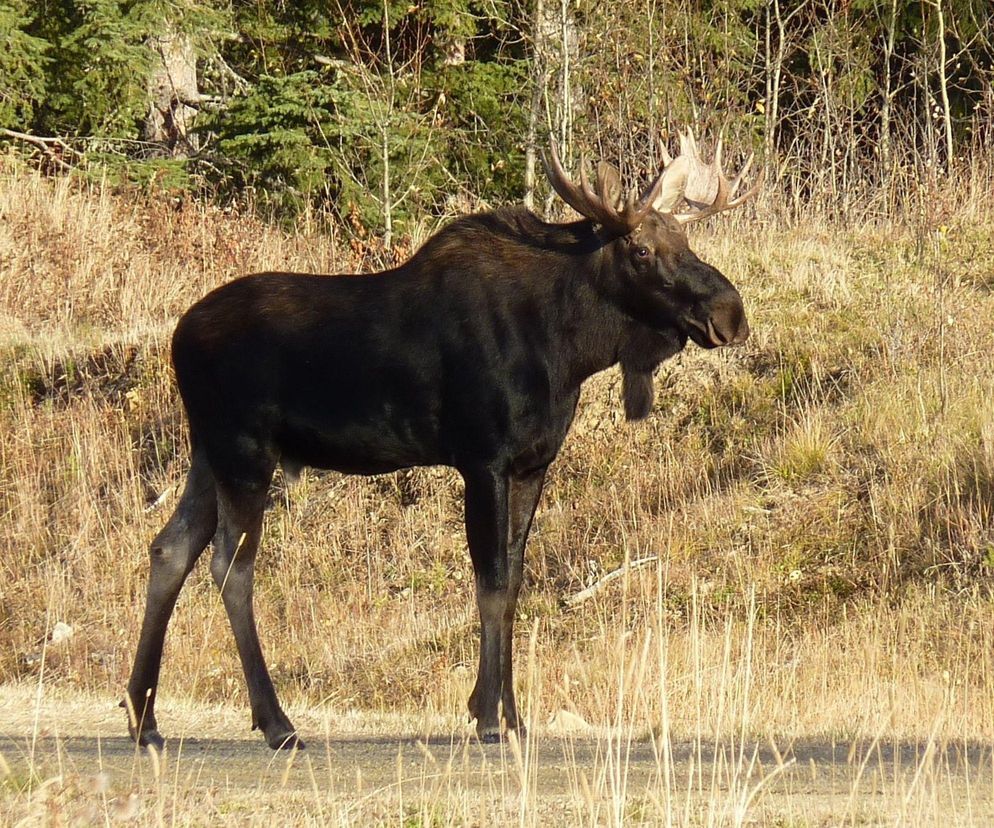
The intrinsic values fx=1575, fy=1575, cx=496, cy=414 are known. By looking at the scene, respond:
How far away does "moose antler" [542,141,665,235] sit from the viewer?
24.0ft

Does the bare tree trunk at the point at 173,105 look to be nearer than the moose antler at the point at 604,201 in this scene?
No

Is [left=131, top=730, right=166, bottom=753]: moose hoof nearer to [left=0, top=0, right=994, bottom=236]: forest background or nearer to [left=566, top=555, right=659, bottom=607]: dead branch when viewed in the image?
[left=566, top=555, right=659, bottom=607]: dead branch

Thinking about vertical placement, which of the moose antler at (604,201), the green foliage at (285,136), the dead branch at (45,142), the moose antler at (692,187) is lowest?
the moose antler at (604,201)

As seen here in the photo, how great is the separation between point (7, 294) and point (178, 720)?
362 inches

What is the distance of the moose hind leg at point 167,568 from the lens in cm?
714

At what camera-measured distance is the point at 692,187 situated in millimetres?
8156

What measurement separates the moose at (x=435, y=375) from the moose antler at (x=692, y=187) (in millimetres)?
192

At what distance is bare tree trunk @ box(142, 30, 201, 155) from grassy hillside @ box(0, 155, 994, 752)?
6.03m

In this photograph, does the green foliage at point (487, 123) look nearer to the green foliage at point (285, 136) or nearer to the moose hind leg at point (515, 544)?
the green foliage at point (285, 136)

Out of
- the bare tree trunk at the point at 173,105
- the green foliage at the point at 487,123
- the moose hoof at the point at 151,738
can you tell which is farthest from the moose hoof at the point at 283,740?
the bare tree trunk at the point at 173,105

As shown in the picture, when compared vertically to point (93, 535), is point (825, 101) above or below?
above

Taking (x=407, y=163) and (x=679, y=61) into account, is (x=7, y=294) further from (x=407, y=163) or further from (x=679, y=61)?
(x=679, y=61)

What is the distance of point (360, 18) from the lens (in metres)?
18.7

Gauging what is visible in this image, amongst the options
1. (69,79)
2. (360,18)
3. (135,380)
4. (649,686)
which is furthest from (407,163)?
(649,686)
